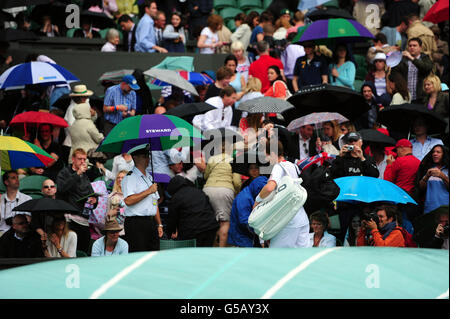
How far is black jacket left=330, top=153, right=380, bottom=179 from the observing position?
10648 mm

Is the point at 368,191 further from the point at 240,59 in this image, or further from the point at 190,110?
the point at 240,59

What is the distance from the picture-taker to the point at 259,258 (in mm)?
5695

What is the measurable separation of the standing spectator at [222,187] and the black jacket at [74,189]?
1.62m

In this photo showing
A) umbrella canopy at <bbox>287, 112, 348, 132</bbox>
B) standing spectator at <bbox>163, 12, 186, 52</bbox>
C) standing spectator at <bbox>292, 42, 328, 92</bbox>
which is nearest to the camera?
umbrella canopy at <bbox>287, 112, 348, 132</bbox>

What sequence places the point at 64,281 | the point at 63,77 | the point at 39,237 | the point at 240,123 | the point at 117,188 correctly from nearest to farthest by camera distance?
1. the point at 64,281
2. the point at 39,237
3. the point at 117,188
4. the point at 240,123
5. the point at 63,77

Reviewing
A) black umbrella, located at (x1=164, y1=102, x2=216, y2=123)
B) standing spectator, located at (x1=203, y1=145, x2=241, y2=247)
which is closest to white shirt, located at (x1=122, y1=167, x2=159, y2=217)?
standing spectator, located at (x1=203, y1=145, x2=241, y2=247)

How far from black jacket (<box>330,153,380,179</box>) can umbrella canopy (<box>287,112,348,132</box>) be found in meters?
1.62

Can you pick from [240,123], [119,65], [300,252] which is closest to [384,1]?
[119,65]

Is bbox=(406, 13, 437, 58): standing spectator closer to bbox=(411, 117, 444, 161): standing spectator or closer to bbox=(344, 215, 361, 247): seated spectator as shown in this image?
bbox=(411, 117, 444, 161): standing spectator

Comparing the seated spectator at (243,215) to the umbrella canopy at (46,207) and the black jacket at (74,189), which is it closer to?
the umbrella canopy at (46,207)

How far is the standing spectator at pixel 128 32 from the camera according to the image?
17953mm

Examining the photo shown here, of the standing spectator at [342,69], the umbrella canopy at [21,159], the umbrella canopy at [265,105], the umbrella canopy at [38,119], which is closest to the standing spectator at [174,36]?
the standing spectator at [342,69]
